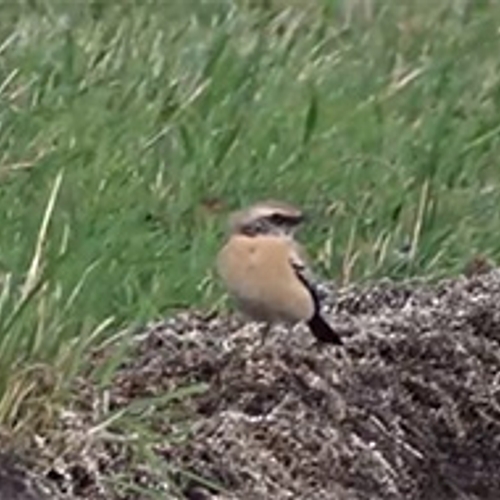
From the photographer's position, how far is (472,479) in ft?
19.8

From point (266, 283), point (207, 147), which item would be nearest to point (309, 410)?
point (266, 283)

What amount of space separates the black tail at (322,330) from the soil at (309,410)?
0.11ft

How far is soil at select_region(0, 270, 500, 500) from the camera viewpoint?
5277 millimetres

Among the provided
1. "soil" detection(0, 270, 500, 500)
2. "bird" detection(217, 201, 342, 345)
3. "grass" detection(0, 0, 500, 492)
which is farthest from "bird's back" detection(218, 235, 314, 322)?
"grass" detection(0, 0, 500, 492)

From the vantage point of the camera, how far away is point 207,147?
794 cm

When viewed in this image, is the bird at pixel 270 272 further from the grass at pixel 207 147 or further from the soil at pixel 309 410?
the grass at pixel 207 147

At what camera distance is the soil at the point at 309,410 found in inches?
208

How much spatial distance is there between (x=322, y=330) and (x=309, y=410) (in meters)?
0.29

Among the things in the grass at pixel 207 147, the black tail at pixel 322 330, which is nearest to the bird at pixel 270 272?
the black tail at pixel 322 330

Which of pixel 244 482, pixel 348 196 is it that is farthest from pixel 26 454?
pixel 348 196

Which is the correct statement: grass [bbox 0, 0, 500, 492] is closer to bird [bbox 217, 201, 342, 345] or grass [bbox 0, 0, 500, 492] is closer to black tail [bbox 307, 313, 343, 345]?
bird [bbox 217, 201, 342, 345]

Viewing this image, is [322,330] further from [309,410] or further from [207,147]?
[207,147]

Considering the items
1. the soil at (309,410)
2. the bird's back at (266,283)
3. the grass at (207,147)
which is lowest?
the grass at (207,147)

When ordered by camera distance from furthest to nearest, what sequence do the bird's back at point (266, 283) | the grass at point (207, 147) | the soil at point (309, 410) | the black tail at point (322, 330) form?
the grass at point (207, 147) < the black tail at point (322, 330) < the bird's back at point (266, 283) < the soil at point (309, 410)
